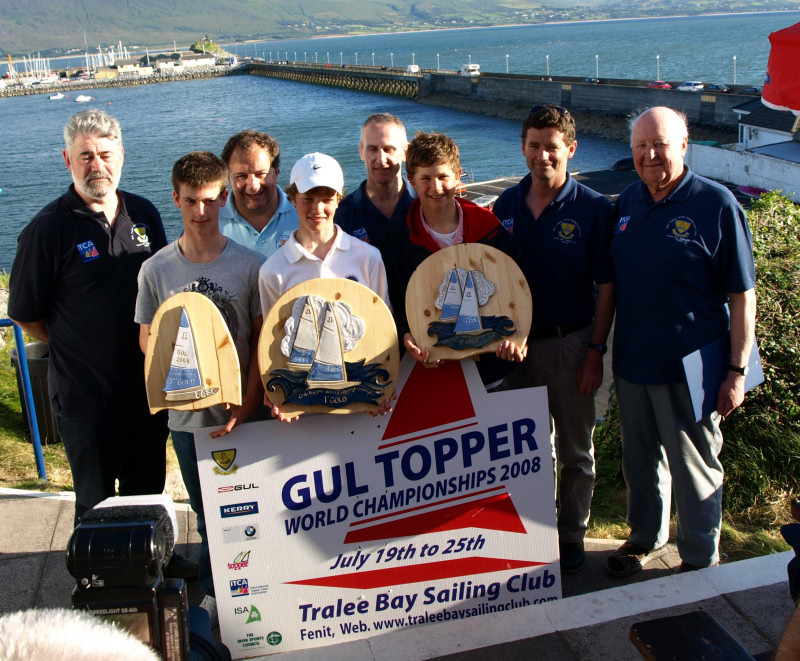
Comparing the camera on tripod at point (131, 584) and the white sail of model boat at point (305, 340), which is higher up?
the white sail of model boat at point (305, 340)

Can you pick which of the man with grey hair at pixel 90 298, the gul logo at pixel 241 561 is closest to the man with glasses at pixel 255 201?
the man with grey hair at pixel 90 298

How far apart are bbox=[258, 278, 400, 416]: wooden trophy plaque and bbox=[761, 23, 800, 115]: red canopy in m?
3.36

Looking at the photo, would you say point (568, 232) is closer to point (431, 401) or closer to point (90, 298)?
point (431, 401)

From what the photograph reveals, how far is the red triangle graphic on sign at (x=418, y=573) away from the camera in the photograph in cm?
359

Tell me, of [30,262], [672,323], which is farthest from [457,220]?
[30,262]

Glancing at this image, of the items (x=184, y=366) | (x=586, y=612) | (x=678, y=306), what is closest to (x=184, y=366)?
(x=184, y=366)

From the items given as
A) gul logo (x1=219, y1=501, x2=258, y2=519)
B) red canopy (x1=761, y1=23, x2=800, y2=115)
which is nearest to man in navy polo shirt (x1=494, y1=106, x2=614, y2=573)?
gul logo (x1=219, y1=501, x2=258, y2=519)

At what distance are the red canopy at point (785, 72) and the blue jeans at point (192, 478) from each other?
4.21 metres

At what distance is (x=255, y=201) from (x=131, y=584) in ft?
8.38

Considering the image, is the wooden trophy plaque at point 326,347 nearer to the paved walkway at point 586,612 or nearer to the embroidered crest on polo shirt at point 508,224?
the embroidered crest on polo shirt at point 508,224

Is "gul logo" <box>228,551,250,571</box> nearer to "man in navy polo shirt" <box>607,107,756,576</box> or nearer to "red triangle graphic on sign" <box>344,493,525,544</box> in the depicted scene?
"red triangle graphic on sign" <box>344,493,525,544</box>

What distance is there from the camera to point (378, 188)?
4484mm

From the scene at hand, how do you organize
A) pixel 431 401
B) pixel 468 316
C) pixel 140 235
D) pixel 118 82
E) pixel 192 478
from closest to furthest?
pixel 468 316, pixel 431 401, pixel 192 478, pixel 140 235, pixel 118 82

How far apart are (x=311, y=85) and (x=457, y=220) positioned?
12538 centimetres
